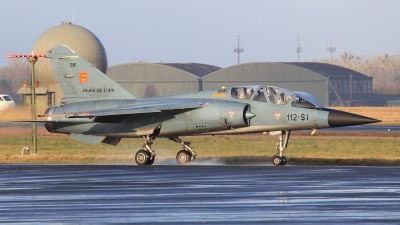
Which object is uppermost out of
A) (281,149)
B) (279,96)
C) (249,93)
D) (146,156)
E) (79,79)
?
(79,79)

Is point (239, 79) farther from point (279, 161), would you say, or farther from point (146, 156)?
point (279, 161)

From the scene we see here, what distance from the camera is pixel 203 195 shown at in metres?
14.3

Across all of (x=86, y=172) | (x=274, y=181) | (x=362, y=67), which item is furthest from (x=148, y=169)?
(x=362, y=67)

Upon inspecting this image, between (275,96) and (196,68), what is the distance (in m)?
85.0

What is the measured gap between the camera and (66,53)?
81.8 feet

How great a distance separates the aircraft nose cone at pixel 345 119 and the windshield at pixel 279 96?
1376 mm

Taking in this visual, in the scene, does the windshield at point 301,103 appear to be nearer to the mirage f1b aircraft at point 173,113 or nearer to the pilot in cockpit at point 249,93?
the mirage f1b aircraft at point 173,113

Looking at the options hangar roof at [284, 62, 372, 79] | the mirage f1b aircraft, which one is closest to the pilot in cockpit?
the mirage f1b aircraft

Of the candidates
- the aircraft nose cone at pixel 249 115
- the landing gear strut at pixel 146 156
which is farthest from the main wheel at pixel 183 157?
the aircraft nose cone at pixel 249 115

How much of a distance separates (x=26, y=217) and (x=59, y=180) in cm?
625

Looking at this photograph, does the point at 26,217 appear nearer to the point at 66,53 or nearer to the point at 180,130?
the point at 180,130

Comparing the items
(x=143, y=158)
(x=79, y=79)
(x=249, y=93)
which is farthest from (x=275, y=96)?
(x=79, y=79)

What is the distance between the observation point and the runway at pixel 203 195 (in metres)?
11.4

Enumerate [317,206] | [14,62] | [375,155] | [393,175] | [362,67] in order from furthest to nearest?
[362,67]
[14,62]
[375,155]
[393,175]
[317,206]
